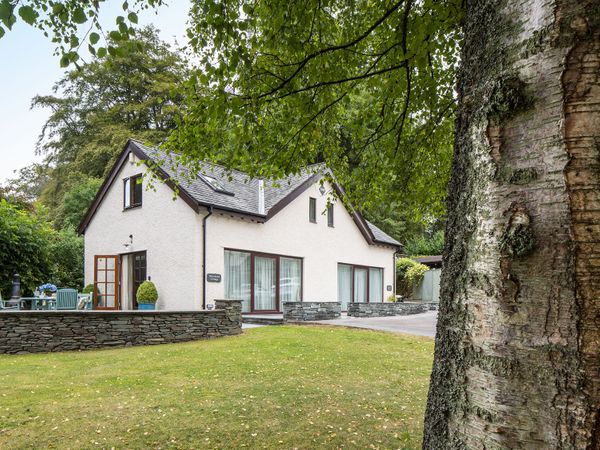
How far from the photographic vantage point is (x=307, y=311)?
13500 millimetres

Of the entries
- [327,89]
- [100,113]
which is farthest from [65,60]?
[100,113]

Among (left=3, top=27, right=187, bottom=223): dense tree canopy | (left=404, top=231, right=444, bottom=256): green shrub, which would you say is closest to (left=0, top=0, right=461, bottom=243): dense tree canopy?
(left=3, top=27, right=187, bottom=223): dense tree canopy

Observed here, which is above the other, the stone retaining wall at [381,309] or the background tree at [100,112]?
the background tree at [100,112]

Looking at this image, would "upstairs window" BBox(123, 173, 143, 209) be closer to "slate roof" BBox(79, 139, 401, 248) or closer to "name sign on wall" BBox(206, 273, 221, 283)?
"slate roof" BBox(79, 139, 401, 248)

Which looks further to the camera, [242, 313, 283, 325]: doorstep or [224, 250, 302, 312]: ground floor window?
[224, 250, 302, 312]: ground floor window

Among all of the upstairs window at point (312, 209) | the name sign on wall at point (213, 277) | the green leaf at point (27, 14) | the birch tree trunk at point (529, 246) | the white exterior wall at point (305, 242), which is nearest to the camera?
the birch tree trunk at point (529, 246)

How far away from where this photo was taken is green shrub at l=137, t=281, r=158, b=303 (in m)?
13.1

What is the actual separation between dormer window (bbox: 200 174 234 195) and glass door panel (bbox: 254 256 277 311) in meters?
2.52

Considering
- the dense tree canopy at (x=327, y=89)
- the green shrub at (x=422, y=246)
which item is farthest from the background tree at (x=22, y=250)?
the green shrub at (x=422, y=246)

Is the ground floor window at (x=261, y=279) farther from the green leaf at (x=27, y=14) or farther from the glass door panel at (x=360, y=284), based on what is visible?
the green leaf at (x=27, y=14)

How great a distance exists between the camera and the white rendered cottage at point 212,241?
1330cm

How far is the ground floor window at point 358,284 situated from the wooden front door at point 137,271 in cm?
807

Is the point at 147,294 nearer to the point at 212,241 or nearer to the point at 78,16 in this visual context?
the point at 212,241

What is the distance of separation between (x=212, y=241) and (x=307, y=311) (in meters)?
3.62
